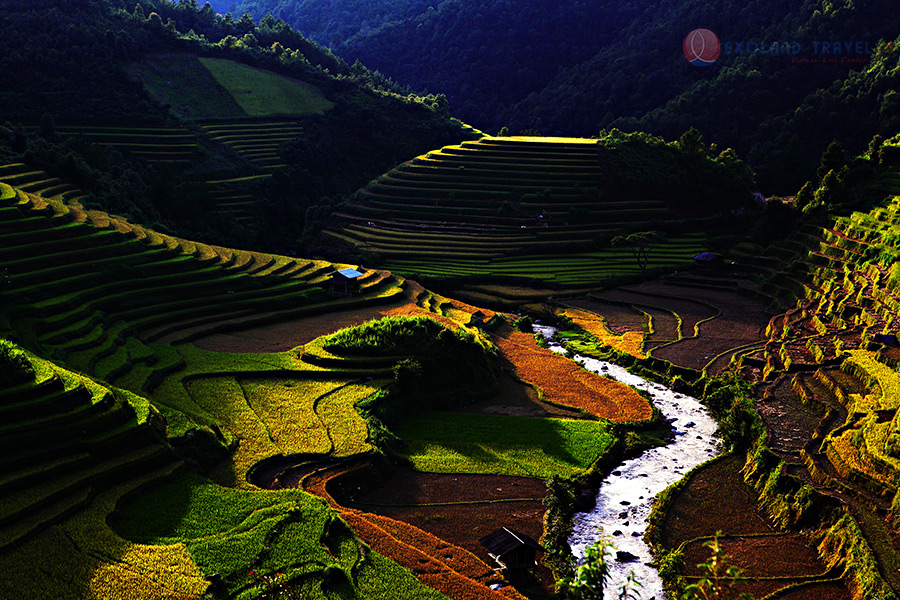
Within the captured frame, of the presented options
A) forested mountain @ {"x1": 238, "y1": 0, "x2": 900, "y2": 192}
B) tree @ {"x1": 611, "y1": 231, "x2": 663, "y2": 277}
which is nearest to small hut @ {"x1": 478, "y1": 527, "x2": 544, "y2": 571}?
tree @ {"x1": 611, "y1": 231, "x2": 663, "y2": 277}

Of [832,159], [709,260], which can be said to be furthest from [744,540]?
[832,159]

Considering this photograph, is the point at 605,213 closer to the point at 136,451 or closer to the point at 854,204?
the point at 854,204

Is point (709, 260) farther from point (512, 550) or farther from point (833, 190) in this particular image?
point (512, 550)

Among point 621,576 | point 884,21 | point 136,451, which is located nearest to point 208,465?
point 136,451

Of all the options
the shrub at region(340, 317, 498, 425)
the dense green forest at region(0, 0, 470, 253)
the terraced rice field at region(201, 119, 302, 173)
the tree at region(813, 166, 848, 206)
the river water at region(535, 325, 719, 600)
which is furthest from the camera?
the terraced rice field at region(201, 119, 302, 173)

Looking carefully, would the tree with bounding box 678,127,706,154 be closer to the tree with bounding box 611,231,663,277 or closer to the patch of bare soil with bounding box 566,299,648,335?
the tree with bounding box 611,231,663,277
